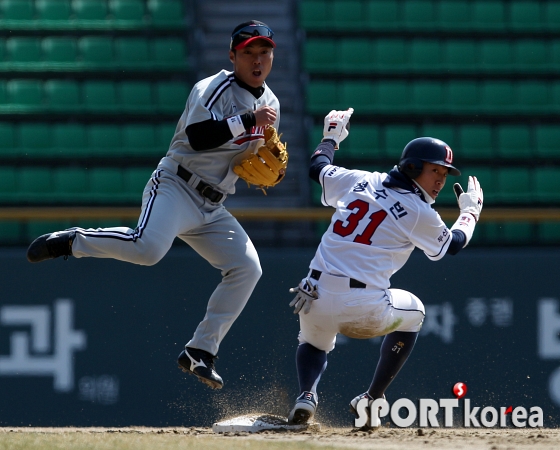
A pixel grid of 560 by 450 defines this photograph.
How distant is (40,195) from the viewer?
8.17 m

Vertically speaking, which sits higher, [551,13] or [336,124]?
[551,13]

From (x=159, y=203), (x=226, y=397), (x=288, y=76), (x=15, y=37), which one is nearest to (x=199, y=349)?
(x=159, y=203)

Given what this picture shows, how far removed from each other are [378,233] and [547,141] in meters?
4.28

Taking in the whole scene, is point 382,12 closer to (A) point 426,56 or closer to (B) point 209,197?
(A) point 426,56

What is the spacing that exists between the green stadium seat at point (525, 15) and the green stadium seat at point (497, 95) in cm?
59

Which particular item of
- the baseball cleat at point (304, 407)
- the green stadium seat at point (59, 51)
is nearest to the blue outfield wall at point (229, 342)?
the baseball cleat at point (304, 407)

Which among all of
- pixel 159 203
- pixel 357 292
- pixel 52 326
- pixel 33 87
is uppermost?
pixel 33 87

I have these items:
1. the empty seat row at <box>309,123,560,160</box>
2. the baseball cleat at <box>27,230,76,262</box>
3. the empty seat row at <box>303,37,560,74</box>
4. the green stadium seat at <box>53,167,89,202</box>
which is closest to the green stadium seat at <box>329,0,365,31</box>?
the empty seat row at <box>303,37,560,74</box>

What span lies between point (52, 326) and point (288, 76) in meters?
3.55

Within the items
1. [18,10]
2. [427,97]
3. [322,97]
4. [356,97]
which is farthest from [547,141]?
[18,10]

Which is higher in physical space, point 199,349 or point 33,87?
point 33,87

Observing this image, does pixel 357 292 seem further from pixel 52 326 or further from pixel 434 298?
pixel 52 326

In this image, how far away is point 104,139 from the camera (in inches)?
334

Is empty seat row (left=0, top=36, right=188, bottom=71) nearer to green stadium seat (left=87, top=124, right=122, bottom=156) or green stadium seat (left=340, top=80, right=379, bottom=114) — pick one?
green stadium seat (left=87, top=124, right=122, bottom=156)
